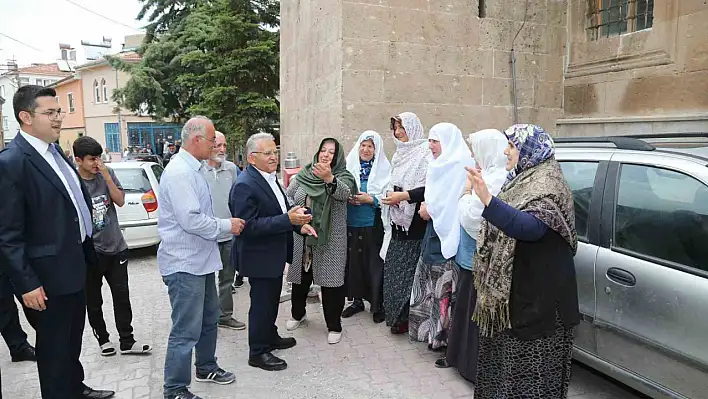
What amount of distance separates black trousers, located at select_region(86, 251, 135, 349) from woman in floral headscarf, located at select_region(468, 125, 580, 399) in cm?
307

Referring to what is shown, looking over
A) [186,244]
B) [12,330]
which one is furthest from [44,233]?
[12,330]

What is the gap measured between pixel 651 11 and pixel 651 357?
17.2 feet

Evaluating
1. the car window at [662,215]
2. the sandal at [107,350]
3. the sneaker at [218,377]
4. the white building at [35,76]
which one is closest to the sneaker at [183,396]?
the sneaker at [218,377]

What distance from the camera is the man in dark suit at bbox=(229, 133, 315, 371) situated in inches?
143

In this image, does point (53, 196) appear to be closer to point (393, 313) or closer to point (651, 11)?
point (393, 313)

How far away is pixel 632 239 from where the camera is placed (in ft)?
9.68

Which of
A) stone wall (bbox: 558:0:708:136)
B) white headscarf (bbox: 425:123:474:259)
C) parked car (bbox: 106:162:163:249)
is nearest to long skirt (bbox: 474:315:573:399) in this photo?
white headscarf (bbox: 425:123:474:259)

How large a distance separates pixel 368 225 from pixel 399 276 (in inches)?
25.8

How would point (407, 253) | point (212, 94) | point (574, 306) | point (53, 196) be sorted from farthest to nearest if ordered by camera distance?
point (212, 94)
point (407, 253)
point (53, 196)
point (574, 306)

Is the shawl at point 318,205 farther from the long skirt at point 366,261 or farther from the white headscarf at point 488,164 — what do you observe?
the white headscarf at point 488,164

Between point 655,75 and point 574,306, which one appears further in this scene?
point 655,75

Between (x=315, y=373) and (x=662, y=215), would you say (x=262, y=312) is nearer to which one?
(x=315, y=373)

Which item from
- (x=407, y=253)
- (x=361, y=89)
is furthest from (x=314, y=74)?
(x=407, y=253)

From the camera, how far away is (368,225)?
4.83m
